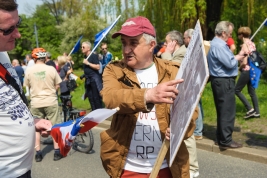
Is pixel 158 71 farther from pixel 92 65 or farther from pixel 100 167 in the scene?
pixel 92 65

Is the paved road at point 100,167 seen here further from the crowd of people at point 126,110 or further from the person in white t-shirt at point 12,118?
the person in white t-shirt at point 12,118

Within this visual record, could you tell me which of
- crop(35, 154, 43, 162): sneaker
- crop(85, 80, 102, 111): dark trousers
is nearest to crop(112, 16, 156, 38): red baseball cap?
crop(35, 154, 43, 162): sneaker

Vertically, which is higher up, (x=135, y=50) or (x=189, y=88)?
(x=135, y=50)

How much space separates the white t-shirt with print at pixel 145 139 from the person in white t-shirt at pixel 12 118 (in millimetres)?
739

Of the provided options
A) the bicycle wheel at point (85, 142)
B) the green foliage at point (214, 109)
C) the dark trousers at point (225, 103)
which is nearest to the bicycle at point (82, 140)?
the bicycle wheel at point (85, 142)

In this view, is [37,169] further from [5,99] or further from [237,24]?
[237,24]

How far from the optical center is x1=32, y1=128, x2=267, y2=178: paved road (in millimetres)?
4984

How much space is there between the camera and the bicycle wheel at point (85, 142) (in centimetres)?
629

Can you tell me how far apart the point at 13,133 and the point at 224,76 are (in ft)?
13.1

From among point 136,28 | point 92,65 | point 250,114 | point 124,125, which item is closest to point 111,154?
point 124,125

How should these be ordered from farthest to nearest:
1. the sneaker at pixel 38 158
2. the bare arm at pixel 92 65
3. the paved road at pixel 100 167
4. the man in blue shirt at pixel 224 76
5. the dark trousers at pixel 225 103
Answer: the bare arm at pixel 92 65 → the sneaker at pixel 38 158 → the dark trousers at pixel 225 103 → the man in blue shirt at pixel 224 76 → the paved road at pixel 100 167

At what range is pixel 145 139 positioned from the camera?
2508 mm

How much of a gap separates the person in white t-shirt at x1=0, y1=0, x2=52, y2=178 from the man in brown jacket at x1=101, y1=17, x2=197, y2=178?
1.93ft

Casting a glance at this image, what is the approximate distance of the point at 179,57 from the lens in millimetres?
4918
